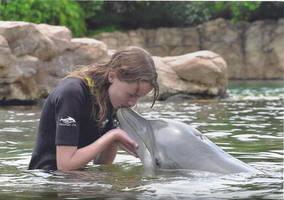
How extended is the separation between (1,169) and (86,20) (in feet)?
72.1

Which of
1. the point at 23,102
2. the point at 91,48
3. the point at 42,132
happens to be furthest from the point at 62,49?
the point at 42,132

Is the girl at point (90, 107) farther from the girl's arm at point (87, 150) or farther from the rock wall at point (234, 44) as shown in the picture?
the rock wall at point (234, 44)

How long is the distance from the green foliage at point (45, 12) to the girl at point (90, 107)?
1531 centimetres

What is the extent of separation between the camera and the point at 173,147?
4.14 meters

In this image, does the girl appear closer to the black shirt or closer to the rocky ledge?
the black shirt

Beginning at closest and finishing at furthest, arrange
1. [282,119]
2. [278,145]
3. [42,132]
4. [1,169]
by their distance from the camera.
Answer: [42,132], [1,169], [278,145], [282,119]

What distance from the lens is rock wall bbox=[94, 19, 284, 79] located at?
25.9 metres

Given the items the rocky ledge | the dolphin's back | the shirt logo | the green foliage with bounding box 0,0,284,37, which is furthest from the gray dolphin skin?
the green foliage with bounding box 0,0,284,37

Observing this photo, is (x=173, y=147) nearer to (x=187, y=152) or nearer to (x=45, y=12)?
(x=187, y=152)

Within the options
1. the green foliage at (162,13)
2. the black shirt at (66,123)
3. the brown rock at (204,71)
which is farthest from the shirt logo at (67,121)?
the green foliage at (162,13)

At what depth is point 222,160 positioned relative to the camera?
412 centimetres

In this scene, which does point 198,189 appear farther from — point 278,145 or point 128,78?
point 278,145

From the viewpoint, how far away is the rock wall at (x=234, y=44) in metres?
25.9

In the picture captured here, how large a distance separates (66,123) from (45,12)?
57.0 feet
